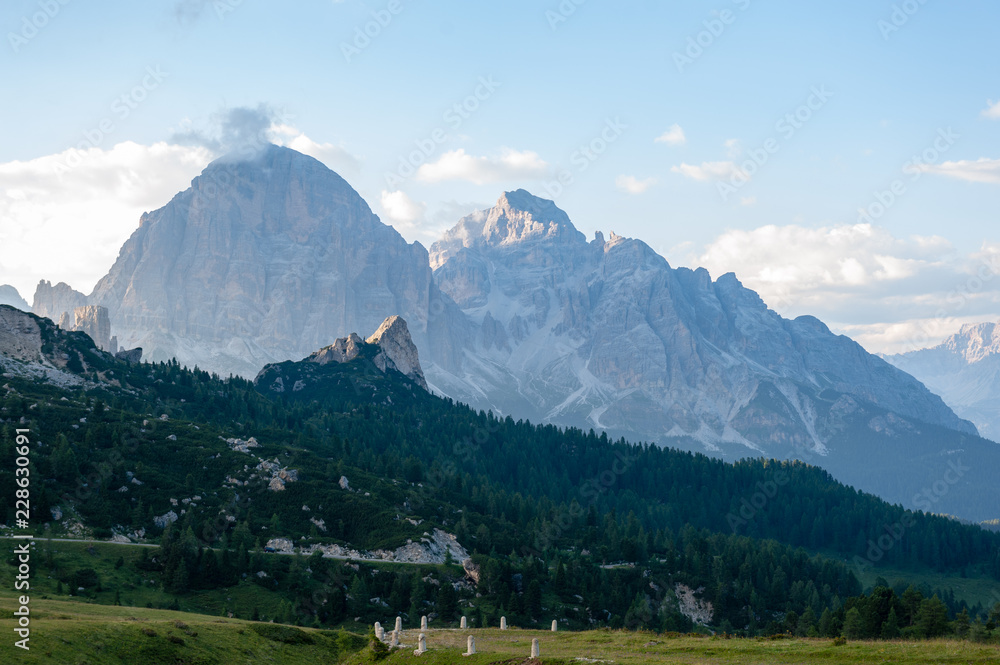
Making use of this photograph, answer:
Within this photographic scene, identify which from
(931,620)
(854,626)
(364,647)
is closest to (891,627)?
(854,626)

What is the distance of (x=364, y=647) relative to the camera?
8269cm

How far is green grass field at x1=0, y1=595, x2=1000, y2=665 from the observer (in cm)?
6531

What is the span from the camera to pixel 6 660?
202 feet

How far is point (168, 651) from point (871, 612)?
9716 centimetres

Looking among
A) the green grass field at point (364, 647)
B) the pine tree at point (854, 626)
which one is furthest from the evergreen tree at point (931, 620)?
the green grass field at point (364, 647)

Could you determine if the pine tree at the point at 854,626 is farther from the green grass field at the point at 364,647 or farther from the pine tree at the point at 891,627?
the green grass field at the point at 364,647

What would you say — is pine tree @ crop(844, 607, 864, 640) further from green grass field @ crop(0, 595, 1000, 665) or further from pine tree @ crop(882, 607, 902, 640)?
green grass field @ crop(0, 595, 1000, 665)

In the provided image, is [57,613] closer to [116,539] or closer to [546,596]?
[116,539]

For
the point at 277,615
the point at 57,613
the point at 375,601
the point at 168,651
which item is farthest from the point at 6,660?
the point at 375,601

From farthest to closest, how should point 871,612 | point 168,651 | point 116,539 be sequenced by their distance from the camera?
point 116,539, point 871,612, point 168,651

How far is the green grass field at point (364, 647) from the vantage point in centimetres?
6531

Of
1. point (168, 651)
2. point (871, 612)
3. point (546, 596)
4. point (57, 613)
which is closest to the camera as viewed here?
point (168, 651)

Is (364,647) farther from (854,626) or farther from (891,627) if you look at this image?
(891,627)

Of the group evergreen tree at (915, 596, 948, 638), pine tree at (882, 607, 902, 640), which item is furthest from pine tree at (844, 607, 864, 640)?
evergreen tree at (915, 596, 948, 638)
